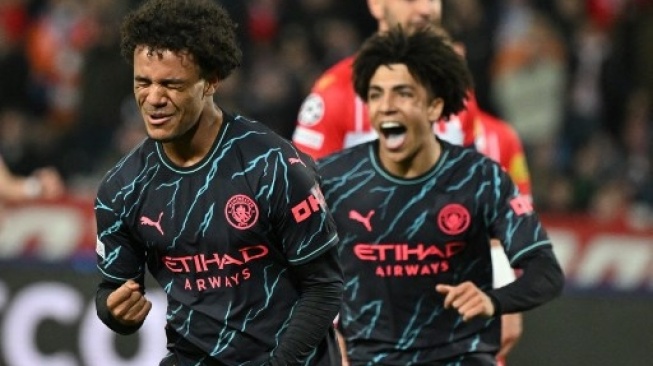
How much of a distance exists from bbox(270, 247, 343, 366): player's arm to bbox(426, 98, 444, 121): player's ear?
1.02m

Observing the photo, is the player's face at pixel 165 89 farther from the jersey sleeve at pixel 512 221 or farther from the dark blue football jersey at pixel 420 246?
the jersey sleeve at pixel 512 221

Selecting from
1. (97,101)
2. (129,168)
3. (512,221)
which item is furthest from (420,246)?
(97,101)

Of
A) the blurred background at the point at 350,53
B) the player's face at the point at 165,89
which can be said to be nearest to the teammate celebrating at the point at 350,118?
the player's face at the point at 165,89

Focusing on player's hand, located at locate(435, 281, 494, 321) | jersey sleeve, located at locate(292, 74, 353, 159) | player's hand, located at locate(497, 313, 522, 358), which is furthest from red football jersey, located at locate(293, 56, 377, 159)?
player's hand, located at locate(435, 281, 494, 321)

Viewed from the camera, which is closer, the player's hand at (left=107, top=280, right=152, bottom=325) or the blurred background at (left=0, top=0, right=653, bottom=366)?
the player's hand at (left=107, top=280, right=152, bottom=325)

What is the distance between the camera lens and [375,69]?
5219 millimetres

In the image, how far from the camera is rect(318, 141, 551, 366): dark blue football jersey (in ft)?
16.2

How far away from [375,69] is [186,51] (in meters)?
1.24

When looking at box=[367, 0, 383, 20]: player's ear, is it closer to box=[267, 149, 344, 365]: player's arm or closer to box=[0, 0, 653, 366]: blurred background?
box=[267, 149, 344, 365]: player's arm

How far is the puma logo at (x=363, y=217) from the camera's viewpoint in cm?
502

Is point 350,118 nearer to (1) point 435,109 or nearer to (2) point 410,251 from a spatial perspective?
(1) point 435,109

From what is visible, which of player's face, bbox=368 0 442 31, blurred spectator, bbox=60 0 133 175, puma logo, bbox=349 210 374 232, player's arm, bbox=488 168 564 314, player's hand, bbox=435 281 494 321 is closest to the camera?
player's hand, bbox=435 281 494 321

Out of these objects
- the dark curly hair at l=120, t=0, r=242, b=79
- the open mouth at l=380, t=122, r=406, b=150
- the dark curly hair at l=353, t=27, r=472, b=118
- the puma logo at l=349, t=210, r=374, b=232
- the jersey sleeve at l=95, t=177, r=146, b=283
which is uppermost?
the dark curly hair at l=120, t=0, r=242, b=79

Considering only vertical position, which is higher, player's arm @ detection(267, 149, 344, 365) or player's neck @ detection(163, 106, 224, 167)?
player's neck @ detection(163, 106, 224, 167)
